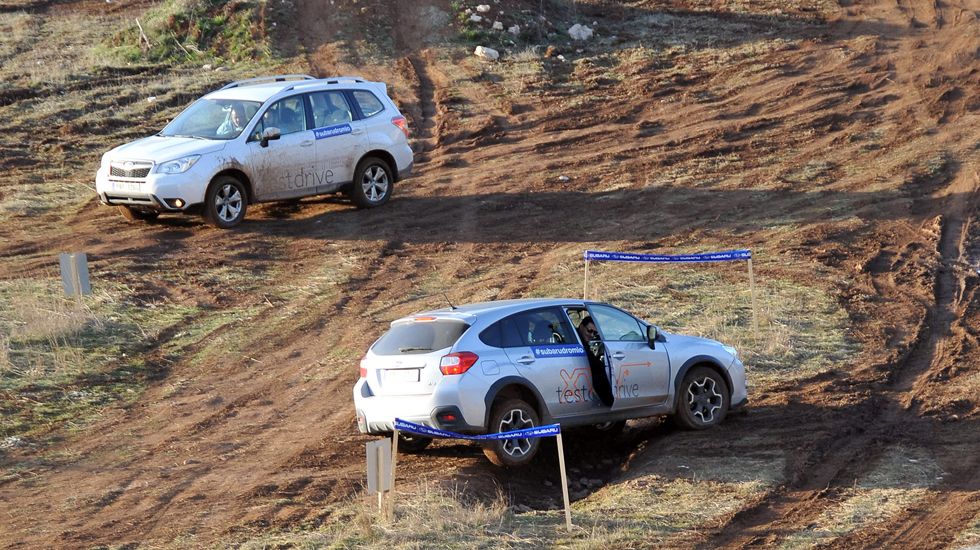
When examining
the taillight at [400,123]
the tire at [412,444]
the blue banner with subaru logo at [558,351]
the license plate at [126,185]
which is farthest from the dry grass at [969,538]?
the taillight at [400,123]

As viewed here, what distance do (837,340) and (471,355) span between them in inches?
278

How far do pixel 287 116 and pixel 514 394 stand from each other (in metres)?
9.51

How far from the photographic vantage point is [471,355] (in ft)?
38.8

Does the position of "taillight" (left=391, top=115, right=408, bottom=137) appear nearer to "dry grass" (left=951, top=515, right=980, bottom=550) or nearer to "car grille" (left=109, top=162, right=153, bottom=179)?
"car grille" (left=109, top=162, right=153, bottom=179)

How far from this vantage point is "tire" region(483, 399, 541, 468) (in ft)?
39.2

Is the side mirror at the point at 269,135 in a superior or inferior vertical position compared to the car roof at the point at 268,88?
inferior

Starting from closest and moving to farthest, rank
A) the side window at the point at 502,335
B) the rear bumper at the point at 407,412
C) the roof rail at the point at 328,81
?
the rear bumper at the point at 407,412 → the side window at the point at 502,335 → the roof rail at the point at 328,81

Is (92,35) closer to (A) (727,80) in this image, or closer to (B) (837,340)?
(A) (727,80)

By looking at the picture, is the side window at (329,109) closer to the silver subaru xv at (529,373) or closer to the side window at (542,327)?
the silver subaru xv at (529,373)

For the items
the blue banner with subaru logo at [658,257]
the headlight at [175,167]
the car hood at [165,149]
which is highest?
the car hood at [165,149]

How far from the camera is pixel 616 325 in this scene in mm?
13344

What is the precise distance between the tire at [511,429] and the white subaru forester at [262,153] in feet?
28.3

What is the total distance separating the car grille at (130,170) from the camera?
1898cm

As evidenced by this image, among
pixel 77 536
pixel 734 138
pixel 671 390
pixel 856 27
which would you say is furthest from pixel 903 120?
pixel 77 536
